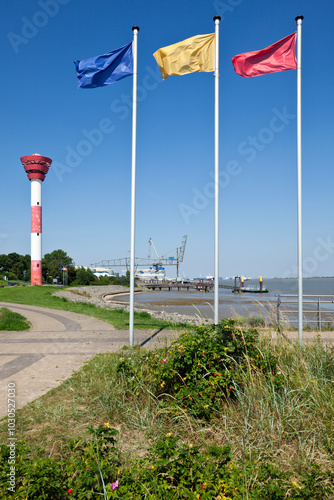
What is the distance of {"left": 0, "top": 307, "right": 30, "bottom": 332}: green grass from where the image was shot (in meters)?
11.3

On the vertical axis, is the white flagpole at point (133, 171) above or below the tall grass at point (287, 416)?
above

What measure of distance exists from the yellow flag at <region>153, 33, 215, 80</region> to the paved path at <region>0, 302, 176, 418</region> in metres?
6.78

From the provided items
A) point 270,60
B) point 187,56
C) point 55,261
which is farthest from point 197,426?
point 55,261

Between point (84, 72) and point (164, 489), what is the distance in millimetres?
9687

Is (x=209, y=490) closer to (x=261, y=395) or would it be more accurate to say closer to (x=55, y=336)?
(x=261, y=395)

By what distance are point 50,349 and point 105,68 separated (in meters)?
7.65

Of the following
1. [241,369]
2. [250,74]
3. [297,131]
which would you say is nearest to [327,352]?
[241,369]

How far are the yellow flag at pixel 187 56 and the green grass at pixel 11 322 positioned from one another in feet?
30.5

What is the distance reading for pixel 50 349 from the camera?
823cm

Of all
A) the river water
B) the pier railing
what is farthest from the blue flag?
the pier railing

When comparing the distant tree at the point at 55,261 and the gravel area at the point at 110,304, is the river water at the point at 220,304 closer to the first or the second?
the gravel area at the point at 110,304

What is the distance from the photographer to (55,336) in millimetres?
10008

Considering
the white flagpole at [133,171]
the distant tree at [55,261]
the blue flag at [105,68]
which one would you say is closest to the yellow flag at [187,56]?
the white flagpole at [133,171]

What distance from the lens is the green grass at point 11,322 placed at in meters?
11.3
